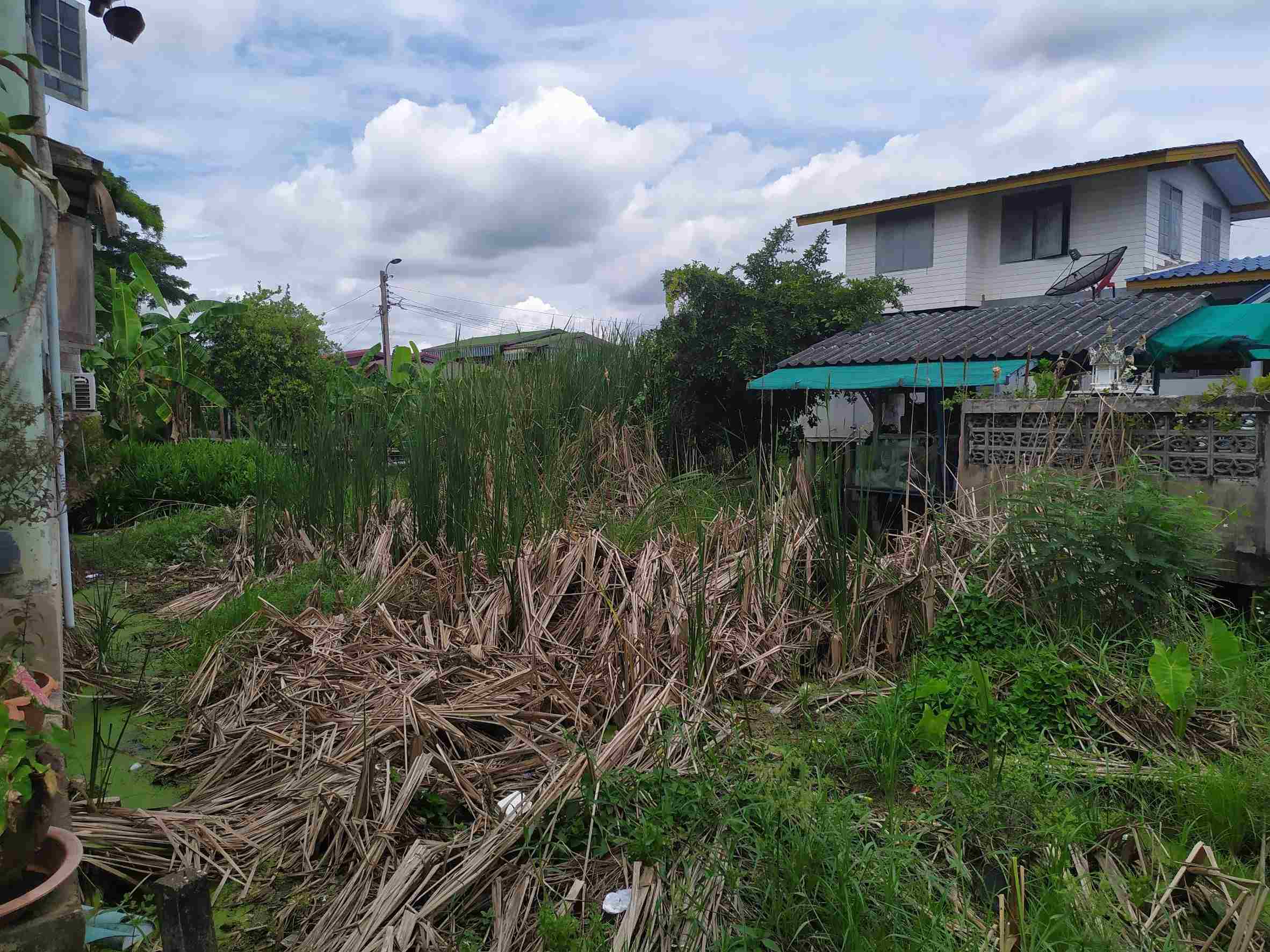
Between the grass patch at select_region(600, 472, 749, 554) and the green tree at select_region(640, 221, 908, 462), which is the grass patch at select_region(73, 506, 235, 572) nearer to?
the grass patch at select_region(600, 472, 749, 554)

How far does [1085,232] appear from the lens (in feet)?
43.0

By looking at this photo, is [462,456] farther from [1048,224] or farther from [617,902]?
[1048,224]

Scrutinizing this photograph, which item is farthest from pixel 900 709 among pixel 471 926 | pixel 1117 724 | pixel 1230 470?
pixel 1230 470

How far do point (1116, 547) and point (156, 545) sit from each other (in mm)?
6515

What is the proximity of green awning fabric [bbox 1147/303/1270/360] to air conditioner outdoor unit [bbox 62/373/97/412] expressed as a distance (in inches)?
371

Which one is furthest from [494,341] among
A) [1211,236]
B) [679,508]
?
[1211,236]

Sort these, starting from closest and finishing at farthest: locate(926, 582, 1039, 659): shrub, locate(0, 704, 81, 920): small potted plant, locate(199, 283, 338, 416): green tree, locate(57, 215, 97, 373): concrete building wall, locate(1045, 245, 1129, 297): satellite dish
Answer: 1. locate(0, 704, 81, 920): small potted plant
2. locate(926, 582, 1039, 659): shrub
3. locate(57, 215, 97, 373): concrete building wall
4. locate(1045, 245, 1129, 297): satellite dish
5. locate(199, 283, 338, 416): green tree

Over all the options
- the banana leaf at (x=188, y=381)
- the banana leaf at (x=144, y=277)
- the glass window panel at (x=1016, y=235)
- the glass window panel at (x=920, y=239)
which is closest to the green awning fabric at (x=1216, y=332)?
the glass window panel at (x=1016, y=235)

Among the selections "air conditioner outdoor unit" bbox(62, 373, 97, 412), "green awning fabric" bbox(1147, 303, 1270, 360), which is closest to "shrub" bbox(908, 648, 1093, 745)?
"air conditioner outdoor unit" bbox(62, 373, 97, 412)

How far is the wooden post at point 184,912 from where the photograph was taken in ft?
5.46

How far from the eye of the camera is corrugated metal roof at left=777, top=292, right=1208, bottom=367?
8.48m

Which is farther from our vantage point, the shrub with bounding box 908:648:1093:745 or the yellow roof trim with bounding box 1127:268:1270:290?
the yellow roof trim with bounding box 1127:268:1270:290

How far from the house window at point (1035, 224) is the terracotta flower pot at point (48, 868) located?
14579 millimetres

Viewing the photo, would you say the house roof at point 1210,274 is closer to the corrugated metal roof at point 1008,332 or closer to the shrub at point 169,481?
the corrugated metal roof at point 1008,332
